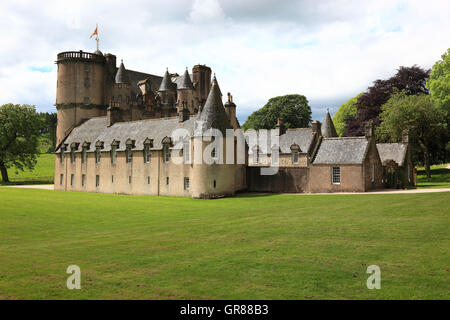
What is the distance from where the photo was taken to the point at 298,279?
8984 millimetres

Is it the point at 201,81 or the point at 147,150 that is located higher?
the point at 201,81

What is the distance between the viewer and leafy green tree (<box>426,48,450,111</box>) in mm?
49438

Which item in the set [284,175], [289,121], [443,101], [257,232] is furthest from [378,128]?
[257,232]

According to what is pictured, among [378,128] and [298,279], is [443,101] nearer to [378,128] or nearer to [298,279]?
[378,128]

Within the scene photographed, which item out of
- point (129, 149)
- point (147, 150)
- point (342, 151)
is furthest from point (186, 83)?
point (342, 151)

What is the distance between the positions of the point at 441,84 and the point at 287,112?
3073 cm

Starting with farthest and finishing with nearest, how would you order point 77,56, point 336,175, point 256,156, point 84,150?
1. point 77,56
2. point 256,156
3. point 84,150
4. point 336,175

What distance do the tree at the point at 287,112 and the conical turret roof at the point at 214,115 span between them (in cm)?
4080

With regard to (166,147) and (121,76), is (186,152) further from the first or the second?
(121,76)

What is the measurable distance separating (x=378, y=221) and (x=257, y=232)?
585cm

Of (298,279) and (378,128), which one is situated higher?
(378,128)

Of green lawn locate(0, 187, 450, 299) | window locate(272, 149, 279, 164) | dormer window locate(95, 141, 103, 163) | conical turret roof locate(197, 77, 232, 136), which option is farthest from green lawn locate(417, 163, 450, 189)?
dormer window locate(95, 141, 103, 163)

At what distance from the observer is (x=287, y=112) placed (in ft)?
250

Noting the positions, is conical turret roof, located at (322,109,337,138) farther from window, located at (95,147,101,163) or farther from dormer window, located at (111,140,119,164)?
window, located at (95,147,101,163)
